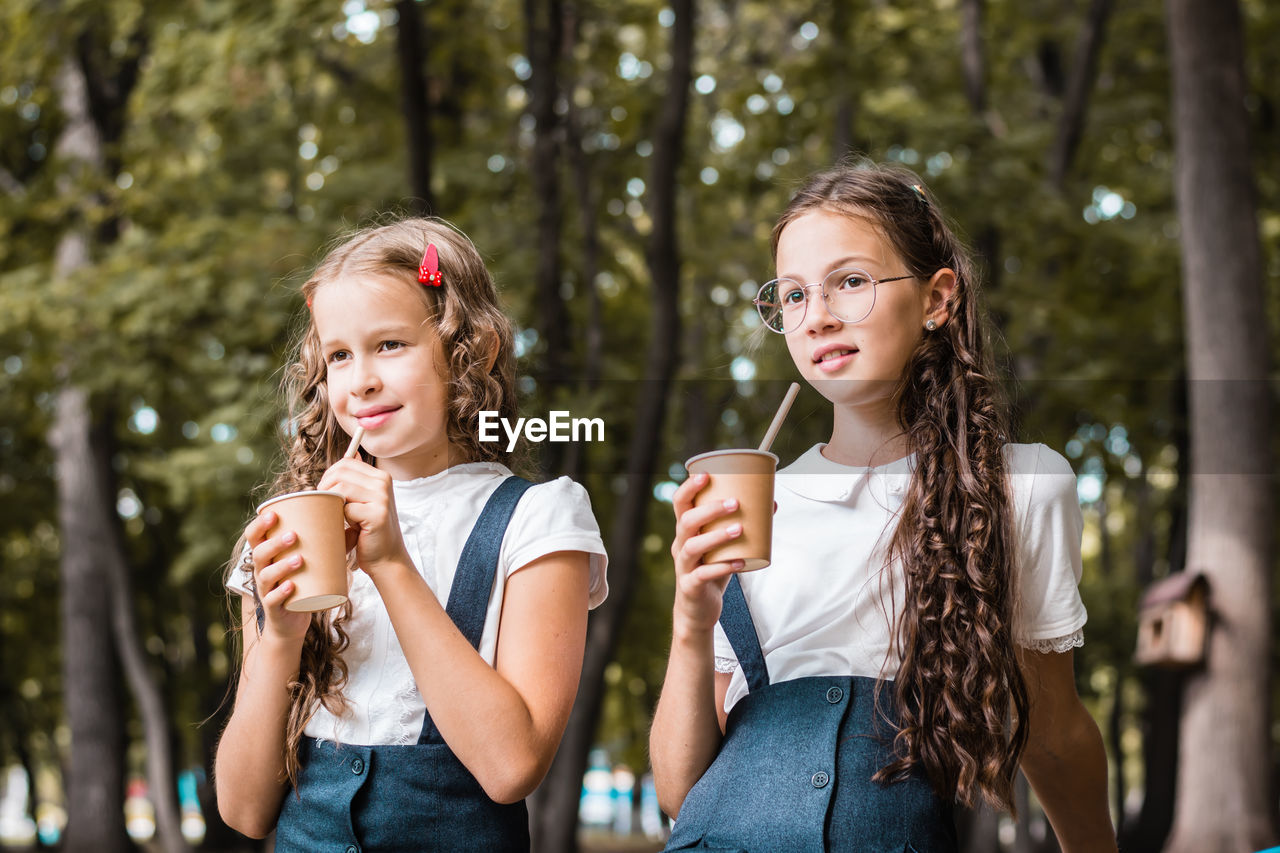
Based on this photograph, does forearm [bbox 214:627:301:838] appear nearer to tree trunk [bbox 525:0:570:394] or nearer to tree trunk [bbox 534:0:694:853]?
tree trunk [bbox 534:0:694:853]

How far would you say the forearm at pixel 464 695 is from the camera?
1774 millimetres

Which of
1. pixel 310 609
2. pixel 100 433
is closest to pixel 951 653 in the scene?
pixel 310 609

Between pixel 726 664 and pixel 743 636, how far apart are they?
3.0 inches

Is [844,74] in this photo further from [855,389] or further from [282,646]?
A: [282,646]

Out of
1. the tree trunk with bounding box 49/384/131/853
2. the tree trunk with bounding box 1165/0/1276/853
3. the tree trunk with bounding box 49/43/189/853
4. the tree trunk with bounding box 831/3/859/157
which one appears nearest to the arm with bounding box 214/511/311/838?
the tree trunk with bounding box 1165/0/1276/853

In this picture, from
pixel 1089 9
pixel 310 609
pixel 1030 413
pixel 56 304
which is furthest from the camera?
pixel 1089 9

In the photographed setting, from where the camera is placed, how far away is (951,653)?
1.71 m

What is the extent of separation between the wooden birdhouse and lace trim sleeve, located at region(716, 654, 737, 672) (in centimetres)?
567

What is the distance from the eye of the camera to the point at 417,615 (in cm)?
177

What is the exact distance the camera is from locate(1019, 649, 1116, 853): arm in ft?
5.95

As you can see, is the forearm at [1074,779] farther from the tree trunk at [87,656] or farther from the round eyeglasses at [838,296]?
the tree trunk at [87,656]

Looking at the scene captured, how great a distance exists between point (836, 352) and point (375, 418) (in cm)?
68

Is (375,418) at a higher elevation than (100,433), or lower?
lower

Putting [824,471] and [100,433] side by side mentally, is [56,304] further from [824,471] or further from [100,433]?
[824,471]
